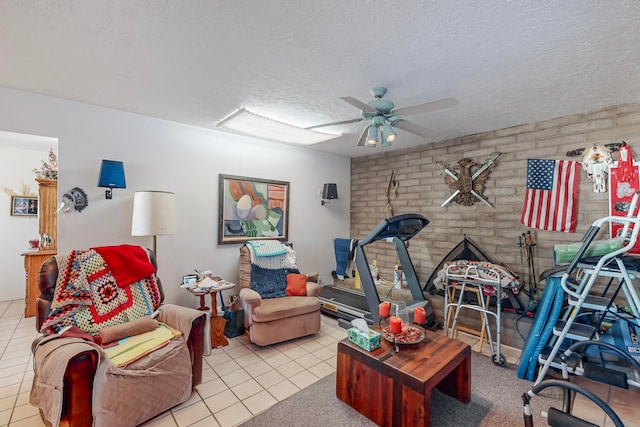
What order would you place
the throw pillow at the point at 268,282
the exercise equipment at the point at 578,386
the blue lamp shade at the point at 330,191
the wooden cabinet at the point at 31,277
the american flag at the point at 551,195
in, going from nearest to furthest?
the exercise equipment at the point at 578,386, the american flag at the point at 551,195, the throw pillow at the point at 268,282, the wooden cabinet at the point at 31,277, the blue lamp shade at the point at 330,191

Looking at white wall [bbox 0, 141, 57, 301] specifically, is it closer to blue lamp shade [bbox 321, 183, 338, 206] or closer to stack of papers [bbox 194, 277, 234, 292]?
stack of papers [bbox 194, 277, 234, 292]

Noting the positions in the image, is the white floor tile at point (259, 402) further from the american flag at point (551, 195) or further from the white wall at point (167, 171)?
the american flag at point (551, 195)

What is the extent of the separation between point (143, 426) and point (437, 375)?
202 cm

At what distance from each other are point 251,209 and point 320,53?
2.50 meters

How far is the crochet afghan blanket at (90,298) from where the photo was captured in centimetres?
208

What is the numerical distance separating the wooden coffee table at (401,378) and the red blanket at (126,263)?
186cm

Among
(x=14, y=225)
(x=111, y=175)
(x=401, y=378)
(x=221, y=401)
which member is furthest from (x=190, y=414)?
(x=14, y=225)

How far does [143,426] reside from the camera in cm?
195

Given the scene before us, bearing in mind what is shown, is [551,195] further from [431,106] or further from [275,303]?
[275,303]

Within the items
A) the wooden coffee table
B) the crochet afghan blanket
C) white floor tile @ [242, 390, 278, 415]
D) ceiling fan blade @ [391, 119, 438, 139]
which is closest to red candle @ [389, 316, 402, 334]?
the wooden coffee table

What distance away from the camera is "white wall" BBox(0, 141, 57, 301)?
439 centimetres

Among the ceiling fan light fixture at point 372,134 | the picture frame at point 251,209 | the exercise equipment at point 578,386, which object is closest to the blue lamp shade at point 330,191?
the picture frame at point 251,209

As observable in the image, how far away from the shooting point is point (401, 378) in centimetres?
181

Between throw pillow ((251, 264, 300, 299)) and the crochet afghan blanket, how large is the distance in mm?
1225
